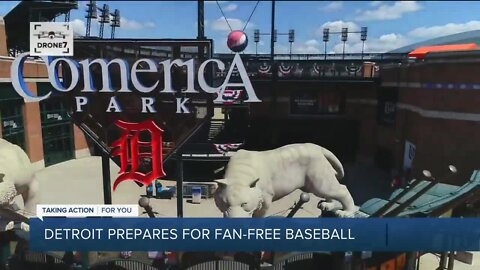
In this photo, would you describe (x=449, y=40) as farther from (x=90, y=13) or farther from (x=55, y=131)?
(x=55, y=131)

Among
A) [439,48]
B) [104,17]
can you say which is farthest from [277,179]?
[439,48]

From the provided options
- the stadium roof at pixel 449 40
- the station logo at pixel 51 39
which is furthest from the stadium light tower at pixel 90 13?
the stadium roof at pixel 449 40

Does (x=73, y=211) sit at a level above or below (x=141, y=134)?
below

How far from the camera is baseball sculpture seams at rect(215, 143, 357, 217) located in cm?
706

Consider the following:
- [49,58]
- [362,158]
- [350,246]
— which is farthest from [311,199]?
[49,58]

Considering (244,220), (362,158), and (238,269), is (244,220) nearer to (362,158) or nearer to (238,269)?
(238,269)

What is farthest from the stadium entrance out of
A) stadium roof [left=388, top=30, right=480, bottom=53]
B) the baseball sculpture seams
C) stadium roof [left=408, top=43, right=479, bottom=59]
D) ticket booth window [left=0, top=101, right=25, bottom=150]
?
stadium roof [left=408, top=43, right=479, bottom=59]

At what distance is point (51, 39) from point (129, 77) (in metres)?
1.51

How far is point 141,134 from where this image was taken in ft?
24.2

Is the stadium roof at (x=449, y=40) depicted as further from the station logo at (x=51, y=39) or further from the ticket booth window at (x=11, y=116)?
the ticket booth window at (x=11, y=116)

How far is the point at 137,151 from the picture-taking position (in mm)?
7379

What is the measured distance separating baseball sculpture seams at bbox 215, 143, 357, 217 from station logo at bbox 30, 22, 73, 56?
142 inches

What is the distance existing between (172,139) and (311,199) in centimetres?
299

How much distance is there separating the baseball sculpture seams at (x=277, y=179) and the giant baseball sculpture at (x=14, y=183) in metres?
3.69
